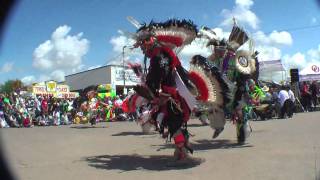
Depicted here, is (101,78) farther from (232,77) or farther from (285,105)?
(232,77)

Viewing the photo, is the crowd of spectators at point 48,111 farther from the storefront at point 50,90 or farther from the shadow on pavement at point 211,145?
the storefront at point 50,90

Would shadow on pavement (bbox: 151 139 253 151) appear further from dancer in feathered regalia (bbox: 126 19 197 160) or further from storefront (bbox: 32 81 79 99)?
storefront (bbox: 32 81 79 99)

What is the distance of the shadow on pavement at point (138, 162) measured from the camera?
335 inches

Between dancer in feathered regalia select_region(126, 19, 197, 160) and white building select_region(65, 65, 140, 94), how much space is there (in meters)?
30.1

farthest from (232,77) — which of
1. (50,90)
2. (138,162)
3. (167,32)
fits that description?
(50,90)

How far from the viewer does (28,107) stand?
24.4 meters

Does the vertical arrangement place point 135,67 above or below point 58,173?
above

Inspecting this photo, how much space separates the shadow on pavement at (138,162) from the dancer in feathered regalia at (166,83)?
0.24 m

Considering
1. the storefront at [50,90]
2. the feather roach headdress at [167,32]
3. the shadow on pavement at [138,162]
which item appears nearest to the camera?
the shadow on pavement at [138,162]

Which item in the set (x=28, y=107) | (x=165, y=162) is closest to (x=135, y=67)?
(x=165, y=162)

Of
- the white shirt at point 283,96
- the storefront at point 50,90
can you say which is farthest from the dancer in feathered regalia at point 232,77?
Answer: the storefront at point 50,90

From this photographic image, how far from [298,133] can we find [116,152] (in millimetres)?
5640

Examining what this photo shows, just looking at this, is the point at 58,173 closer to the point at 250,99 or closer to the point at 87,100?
the point at 250,99

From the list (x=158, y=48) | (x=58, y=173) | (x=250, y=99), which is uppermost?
(x=158, y=48)
